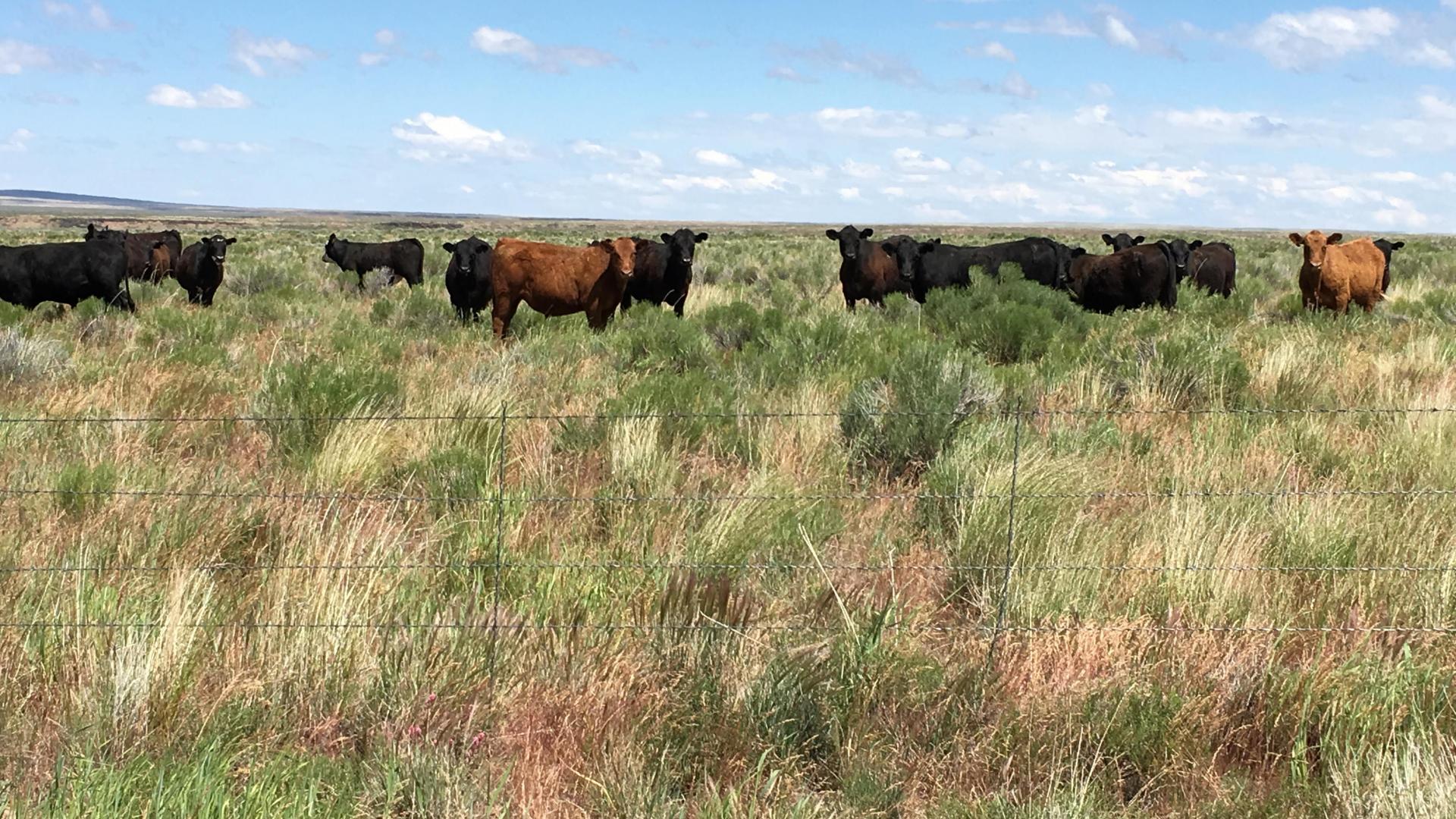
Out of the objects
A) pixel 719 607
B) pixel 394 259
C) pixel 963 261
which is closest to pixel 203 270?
pixel 394 259

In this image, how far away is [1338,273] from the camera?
1384cm

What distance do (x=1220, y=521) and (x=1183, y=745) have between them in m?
1.57

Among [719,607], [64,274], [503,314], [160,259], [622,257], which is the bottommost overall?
[719,607]

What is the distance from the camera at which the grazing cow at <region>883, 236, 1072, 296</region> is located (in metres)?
17.7

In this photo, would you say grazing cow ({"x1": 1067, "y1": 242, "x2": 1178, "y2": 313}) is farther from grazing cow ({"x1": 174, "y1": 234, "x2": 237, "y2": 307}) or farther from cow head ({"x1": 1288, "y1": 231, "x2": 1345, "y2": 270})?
grazing cow ({"x1": 174, "y1": 234, "x2": 237, "y2": 307})

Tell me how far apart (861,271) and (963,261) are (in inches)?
79.6

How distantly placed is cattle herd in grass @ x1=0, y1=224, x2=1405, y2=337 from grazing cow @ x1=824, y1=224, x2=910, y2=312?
23mm

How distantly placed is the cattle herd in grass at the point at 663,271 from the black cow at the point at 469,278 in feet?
0.07

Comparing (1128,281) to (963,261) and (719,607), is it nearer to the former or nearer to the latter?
(963,261)

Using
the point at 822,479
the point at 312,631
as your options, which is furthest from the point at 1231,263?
the point at 312,631

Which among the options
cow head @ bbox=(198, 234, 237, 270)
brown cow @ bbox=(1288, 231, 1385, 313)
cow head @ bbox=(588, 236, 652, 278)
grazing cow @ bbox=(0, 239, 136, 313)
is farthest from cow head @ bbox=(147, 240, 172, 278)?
brown cow @ bbox=(1288, 231, 1385, 313)

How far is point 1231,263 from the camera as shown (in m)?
19.1

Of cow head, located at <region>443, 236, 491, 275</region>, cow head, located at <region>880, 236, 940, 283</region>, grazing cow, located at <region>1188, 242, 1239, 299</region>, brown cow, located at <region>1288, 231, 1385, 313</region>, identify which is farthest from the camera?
grazing cow, located at <region>1188, 242, 1239, 299</region>

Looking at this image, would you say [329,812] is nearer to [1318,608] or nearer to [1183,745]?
[1183,745]
